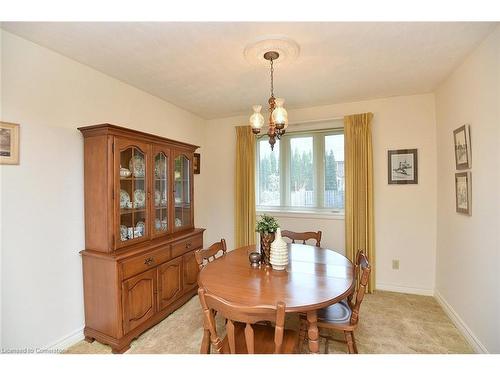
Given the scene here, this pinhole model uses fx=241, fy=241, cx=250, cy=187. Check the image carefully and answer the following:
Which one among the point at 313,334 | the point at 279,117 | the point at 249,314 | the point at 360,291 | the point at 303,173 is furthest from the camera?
the point at 303,173

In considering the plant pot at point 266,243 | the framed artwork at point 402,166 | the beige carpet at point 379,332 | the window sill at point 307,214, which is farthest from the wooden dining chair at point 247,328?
the framed artwork at point 402,166

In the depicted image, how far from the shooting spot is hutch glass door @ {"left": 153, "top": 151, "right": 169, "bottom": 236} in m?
2.48

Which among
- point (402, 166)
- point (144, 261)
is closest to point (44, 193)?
point (144, 261)

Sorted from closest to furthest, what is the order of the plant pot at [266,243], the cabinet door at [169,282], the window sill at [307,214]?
the plant pot at [266,243]
the cabinet door at [169,282]
the window sill at [307,214]

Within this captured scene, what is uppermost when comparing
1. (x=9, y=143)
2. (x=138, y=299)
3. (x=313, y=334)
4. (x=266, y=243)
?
(x=9, y=143)

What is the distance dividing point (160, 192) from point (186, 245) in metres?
0.67

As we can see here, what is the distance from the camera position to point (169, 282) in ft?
8.13

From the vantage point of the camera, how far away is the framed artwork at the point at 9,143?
1631mm

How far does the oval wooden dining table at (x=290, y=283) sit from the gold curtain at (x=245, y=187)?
58.2 inches

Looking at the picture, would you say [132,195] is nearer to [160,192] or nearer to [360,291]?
[160,192]

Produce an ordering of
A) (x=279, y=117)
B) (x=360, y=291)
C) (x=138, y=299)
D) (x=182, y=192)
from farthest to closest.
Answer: (x=182, y=192) < (x=138, y=299) < (x=279, y=117) < (x=360, y=291)

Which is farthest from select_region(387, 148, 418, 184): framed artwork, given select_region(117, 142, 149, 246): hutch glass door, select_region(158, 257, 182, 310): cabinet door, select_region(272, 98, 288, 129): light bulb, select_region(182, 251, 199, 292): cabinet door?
select_region(117, 142, 149, 246): hutch glass door

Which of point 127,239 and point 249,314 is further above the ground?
point 127,239

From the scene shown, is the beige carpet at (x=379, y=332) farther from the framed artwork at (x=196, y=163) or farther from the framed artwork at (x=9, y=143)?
the framed artwork at (x=196, y=163)
